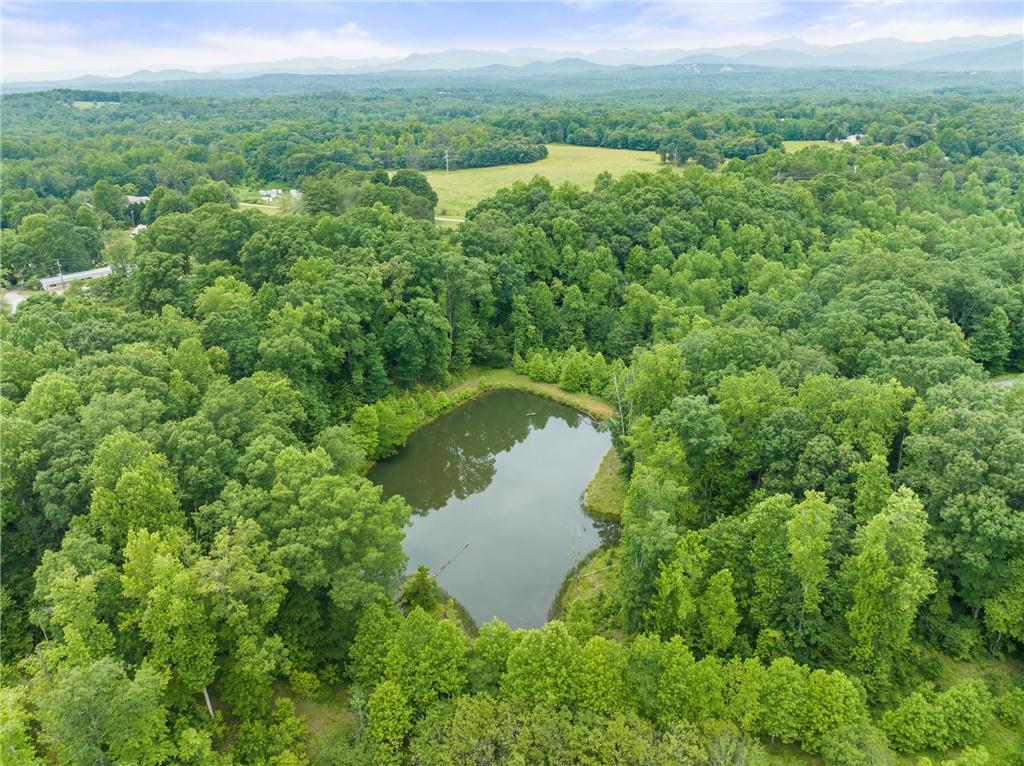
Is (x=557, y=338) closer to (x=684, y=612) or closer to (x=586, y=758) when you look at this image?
(x=684, y=612)

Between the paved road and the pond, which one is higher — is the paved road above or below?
above

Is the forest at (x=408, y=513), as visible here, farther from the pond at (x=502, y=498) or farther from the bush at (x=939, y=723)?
the pond at (x=502, y=498)

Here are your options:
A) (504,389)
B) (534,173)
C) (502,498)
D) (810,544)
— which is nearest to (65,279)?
(504,389)

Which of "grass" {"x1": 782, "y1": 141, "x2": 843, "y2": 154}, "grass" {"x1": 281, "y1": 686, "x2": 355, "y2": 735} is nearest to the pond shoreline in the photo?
"grass" {"x1": 281, "y1": 686, "x2": 355, "y2": 735}

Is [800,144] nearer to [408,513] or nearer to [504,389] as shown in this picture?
[504,389]

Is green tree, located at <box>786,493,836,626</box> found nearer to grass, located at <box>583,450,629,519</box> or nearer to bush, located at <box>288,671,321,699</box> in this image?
grass, located at <box>583,450,629,519</box>

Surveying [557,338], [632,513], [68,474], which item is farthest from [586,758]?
[557,338]
